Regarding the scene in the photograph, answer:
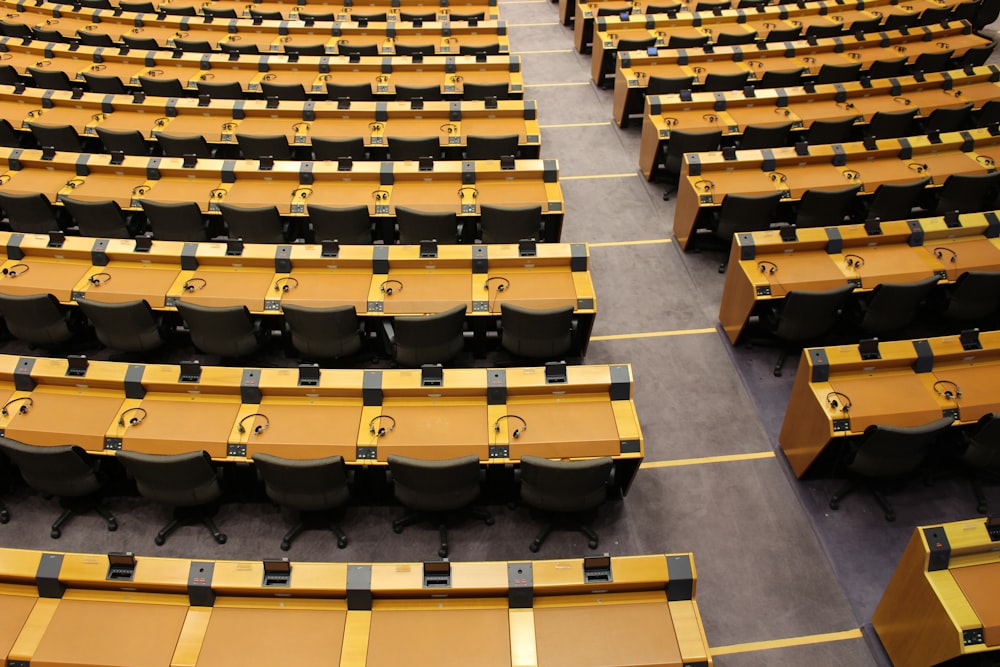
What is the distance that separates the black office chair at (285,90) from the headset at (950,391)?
23.9 feet

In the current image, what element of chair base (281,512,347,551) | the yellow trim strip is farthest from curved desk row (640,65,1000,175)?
chair base (281,512,347,551)

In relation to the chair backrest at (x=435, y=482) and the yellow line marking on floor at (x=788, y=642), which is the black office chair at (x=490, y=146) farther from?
the yellow line marking on floor at (x=788, y=642)

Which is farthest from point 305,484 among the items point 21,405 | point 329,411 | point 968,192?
point 968,192

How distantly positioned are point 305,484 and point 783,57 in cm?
875

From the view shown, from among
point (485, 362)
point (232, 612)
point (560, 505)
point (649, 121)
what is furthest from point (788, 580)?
point (649, 121)

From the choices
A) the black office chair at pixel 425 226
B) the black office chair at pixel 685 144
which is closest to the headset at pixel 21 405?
the black office chair at pixel 425 226

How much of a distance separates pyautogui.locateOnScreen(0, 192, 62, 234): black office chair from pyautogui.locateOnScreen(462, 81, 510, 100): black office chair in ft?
15.3

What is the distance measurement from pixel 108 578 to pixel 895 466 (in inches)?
195

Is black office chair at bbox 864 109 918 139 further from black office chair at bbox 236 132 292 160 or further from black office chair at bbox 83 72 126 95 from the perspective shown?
black office chair at bbox 83 72 126 95

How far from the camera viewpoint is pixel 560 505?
4641 mm

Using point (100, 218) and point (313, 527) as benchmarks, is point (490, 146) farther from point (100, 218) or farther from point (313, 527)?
point (313, 527)

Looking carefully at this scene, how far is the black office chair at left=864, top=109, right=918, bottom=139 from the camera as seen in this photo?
26.6ft

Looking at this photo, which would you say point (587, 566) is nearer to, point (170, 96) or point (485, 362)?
point (485, 362)

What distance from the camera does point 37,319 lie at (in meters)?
5.62
